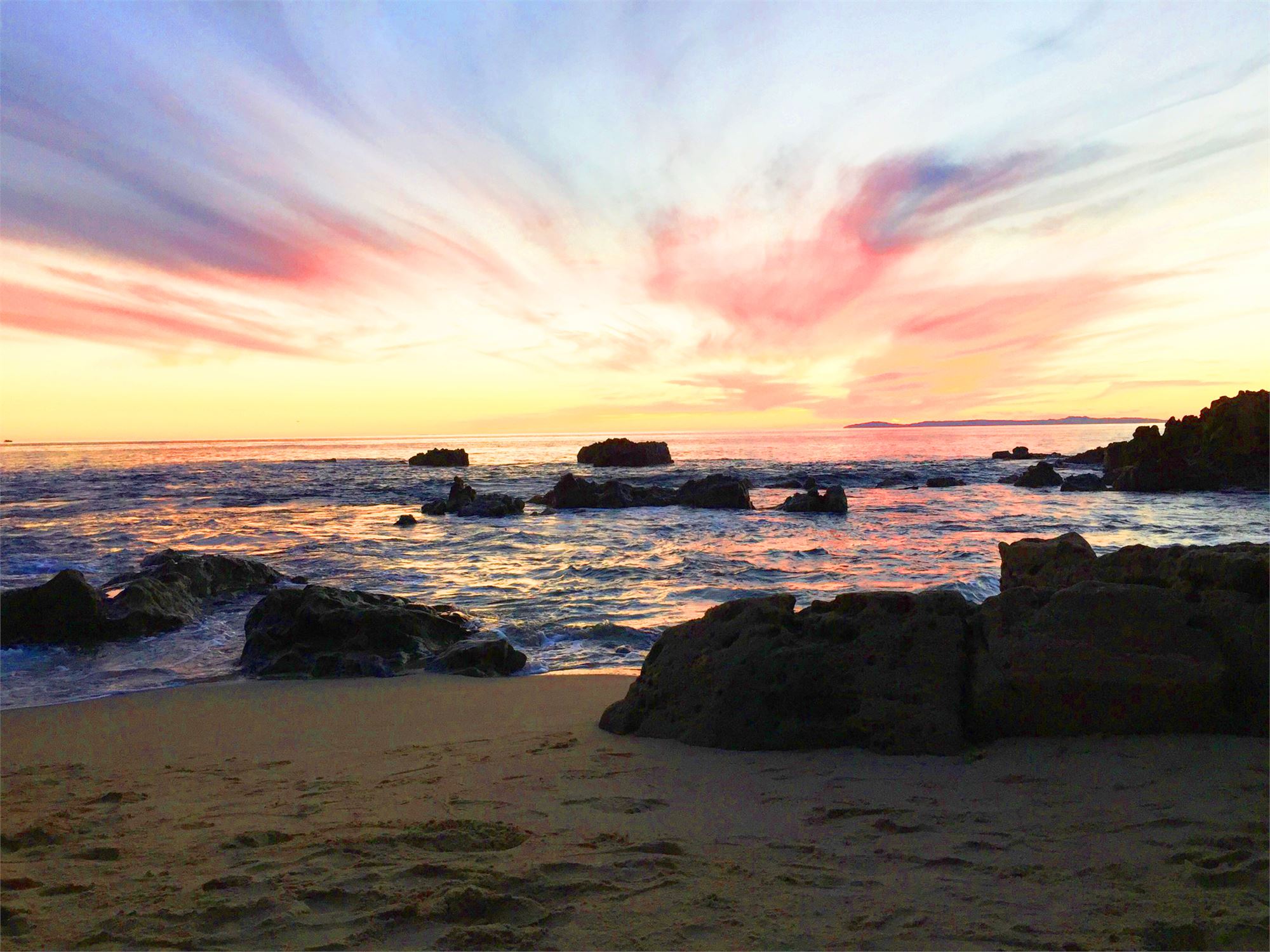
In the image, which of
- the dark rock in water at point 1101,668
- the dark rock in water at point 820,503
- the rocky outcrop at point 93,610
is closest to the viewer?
the dark rock in water at point 1101,668

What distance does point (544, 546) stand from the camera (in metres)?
17.3

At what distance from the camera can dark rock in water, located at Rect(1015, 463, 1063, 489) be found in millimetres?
33656

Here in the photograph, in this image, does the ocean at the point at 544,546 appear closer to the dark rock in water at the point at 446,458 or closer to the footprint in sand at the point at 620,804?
the footprint in sand at the point at 620,804

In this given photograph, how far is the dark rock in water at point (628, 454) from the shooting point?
65.2 meters

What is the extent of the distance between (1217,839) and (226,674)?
824 centimetres

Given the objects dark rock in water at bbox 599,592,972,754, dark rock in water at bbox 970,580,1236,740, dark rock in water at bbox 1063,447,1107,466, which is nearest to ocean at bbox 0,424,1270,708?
dark rock in water at bbox 599,592,972,754

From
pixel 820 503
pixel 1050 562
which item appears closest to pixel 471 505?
pixel 820 503

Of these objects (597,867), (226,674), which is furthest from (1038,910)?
(226,674)

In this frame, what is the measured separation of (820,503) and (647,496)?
7.19 metres

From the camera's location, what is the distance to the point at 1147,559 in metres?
5.19

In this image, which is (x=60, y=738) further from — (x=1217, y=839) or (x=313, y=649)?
(x=1217, y=839)

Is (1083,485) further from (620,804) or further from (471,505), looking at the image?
(620,804)

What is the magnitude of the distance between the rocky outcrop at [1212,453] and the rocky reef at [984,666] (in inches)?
1265

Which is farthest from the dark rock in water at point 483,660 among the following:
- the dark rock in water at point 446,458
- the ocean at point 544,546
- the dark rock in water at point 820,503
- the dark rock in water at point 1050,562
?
the dark rock in water at point 446,458
